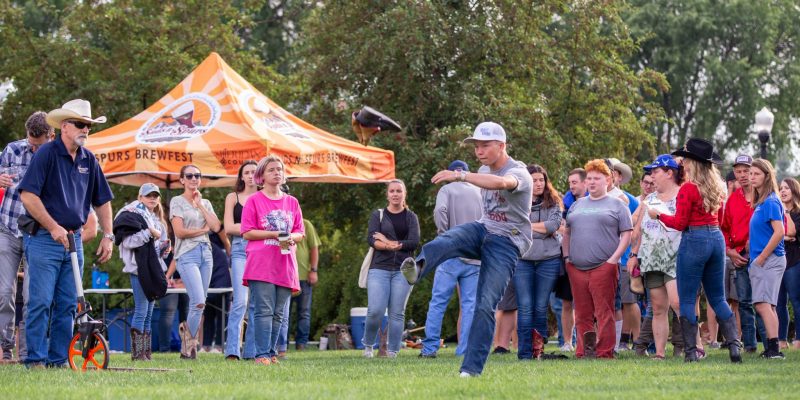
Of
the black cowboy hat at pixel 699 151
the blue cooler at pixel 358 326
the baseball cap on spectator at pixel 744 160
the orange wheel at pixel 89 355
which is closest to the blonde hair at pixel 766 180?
the baseball cap on spectator at pixel 744 160

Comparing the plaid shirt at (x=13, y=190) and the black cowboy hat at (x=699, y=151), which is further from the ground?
the black cowboy hat at (x=699, y=151)

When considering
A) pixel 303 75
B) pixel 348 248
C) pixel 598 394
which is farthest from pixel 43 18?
pixel 598 394

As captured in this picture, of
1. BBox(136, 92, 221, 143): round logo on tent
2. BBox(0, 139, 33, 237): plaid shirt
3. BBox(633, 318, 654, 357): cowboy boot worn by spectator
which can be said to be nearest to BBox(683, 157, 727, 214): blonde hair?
BBox(633, 318, 654, 357): cowboy boot worn by spectator

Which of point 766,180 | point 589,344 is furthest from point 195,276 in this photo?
point 766,180

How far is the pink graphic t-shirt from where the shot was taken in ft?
37.3

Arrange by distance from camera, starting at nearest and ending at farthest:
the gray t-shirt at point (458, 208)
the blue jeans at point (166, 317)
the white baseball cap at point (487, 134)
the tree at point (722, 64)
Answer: the white baseball cap at point (487, 134) < the gray t-shirt at point (458, 208) < the blue jeans at point (166, 317) < the tree at point (722, 64)

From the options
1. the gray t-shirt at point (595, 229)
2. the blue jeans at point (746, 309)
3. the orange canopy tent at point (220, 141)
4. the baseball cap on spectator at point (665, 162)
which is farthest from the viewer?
the orange canopy tent at point (220, 141)

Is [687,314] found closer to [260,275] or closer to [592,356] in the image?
[592,356]

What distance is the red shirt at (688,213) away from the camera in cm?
1065

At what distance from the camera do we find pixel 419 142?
23078 millimetres

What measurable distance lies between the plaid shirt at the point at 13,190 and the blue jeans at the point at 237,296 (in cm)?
254

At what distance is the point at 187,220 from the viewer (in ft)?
42.9

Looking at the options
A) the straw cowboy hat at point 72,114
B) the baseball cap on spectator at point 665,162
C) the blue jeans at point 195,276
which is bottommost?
the blue jeans at point 195,276

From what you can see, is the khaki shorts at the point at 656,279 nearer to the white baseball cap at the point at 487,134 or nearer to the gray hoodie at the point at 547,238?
the gray hoodie at the point at 547,238
